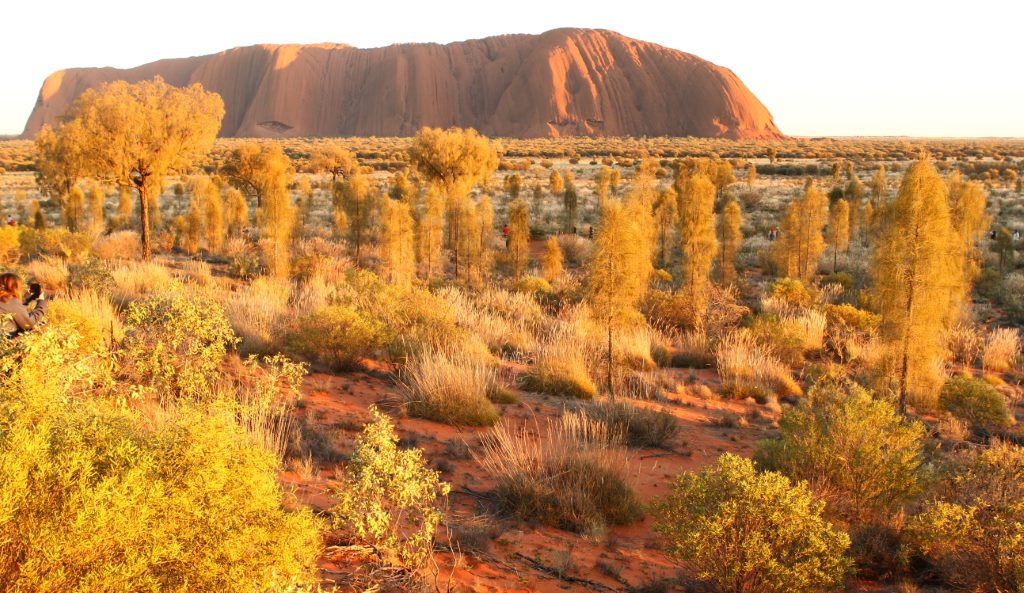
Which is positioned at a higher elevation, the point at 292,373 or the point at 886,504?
the point at 292,373

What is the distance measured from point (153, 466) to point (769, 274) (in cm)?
1843

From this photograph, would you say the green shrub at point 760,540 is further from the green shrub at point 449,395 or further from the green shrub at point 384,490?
the green shrub at point 449,395

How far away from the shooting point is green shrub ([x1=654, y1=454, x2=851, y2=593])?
3.21m

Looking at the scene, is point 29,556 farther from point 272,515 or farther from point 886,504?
point 886,504

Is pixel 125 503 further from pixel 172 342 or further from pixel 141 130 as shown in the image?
pixel 141 130

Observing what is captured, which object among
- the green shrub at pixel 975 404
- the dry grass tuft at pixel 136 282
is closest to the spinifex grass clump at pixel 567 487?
the green shrub at pixel 975 404

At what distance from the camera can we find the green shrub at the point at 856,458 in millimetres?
4352

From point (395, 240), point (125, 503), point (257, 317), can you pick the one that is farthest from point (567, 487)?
point (395, 240)

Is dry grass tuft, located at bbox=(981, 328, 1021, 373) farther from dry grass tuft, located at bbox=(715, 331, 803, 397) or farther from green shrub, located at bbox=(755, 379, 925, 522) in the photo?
green shrub, located at bbox=(755, 379, 925, 522)

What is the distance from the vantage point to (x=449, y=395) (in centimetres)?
616

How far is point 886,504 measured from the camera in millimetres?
4320

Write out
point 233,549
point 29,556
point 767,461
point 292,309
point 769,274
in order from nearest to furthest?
1. point 29,556
2. point 233,549
3. point 767,461
4. point 292,309
5. point 769,274

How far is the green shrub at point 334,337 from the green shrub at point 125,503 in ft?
14.8

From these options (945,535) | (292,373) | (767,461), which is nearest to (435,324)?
(292,373)
